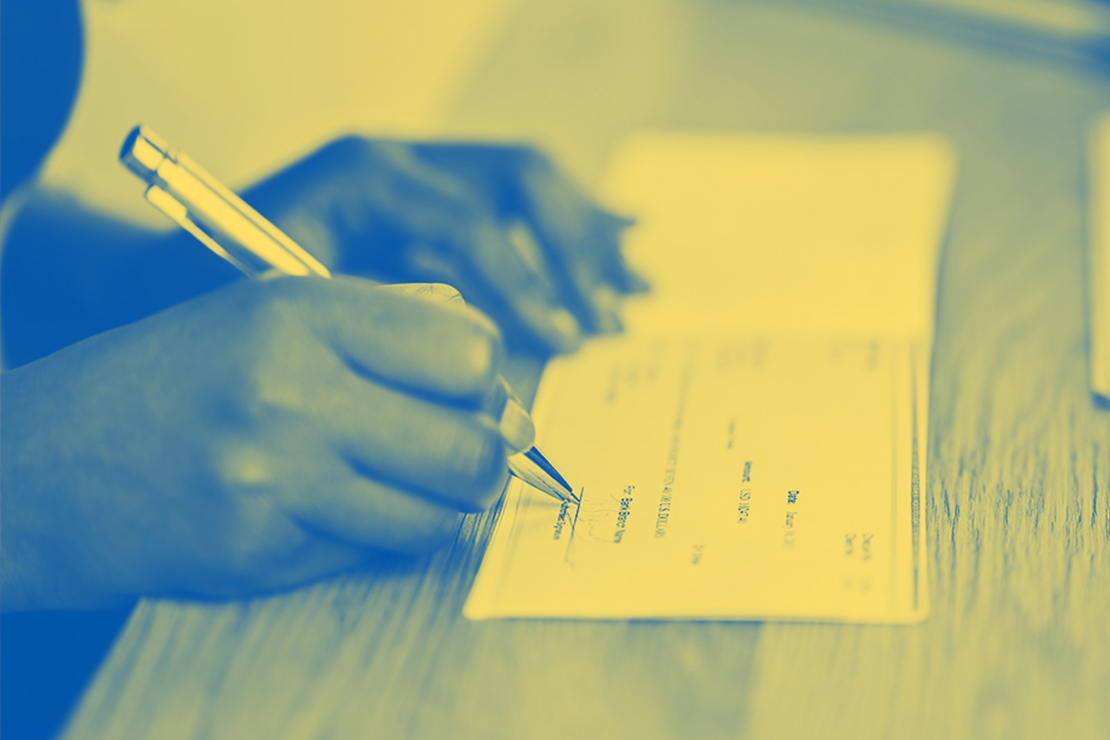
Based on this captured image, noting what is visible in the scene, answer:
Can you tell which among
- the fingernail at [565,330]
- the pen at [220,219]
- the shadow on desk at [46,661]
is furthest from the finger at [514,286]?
the shadow on desk at [46,661]

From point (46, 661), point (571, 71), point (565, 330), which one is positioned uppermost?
point (571, 71)

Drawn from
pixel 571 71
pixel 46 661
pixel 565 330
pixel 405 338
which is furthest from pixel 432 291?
pixel 571 71

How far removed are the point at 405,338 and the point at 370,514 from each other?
2.8 inches

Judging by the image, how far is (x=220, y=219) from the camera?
1.31 ft

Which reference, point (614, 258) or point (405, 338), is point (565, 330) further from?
point (405, 338)

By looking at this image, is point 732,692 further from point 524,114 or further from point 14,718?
point 524,114

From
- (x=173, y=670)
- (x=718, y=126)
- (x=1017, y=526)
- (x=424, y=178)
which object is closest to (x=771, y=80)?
(x=718, y=126)

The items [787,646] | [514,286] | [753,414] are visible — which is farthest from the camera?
[514,286]

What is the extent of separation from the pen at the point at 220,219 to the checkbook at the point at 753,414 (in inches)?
1.0

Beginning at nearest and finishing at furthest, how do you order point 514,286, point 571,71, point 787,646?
point 787,646 → point 514,286 → point 571,71

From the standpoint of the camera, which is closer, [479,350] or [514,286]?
[479,350]

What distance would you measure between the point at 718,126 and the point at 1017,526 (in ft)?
1.53

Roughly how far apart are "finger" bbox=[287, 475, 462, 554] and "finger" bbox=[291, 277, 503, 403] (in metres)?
0.04

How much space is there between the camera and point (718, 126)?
0.79 m
